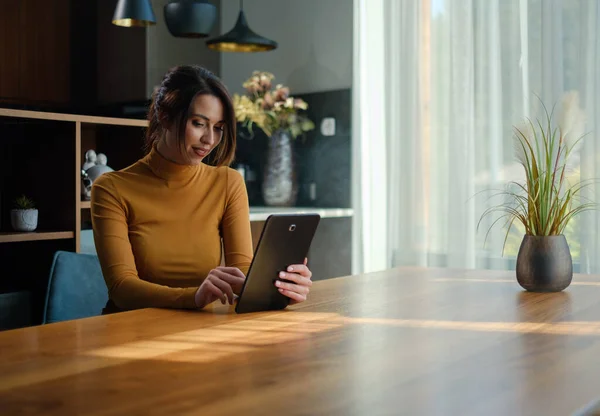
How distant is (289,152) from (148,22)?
1202mm

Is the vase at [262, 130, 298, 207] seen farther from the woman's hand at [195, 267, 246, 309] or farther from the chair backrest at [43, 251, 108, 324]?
the woman's hand at [195, 267, 246, 309]

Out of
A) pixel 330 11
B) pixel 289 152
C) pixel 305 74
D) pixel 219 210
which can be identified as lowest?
pixel 219 210

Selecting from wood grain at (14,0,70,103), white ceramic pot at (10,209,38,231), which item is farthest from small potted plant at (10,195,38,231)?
wood grain at (14,0,70,103)

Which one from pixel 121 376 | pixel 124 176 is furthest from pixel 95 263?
pixel 121 376

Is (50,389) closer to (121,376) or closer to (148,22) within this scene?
(121,376)

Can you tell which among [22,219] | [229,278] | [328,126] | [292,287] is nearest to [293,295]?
[292,287]

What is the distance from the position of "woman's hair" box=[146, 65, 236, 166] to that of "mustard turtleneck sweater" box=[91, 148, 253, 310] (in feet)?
0.27

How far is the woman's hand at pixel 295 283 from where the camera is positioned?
1704 mm

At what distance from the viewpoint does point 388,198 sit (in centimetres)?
430

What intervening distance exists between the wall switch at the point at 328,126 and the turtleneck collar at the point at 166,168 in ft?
8.23

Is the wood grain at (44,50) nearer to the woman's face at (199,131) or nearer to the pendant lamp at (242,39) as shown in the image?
the pendant lamp at (242,39)

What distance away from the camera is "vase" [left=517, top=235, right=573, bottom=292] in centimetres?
202

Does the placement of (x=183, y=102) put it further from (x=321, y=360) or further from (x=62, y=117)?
(x=62, y=117)

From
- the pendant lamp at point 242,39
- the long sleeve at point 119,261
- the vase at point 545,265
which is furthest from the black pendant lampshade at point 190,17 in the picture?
the vase at point 545,265
